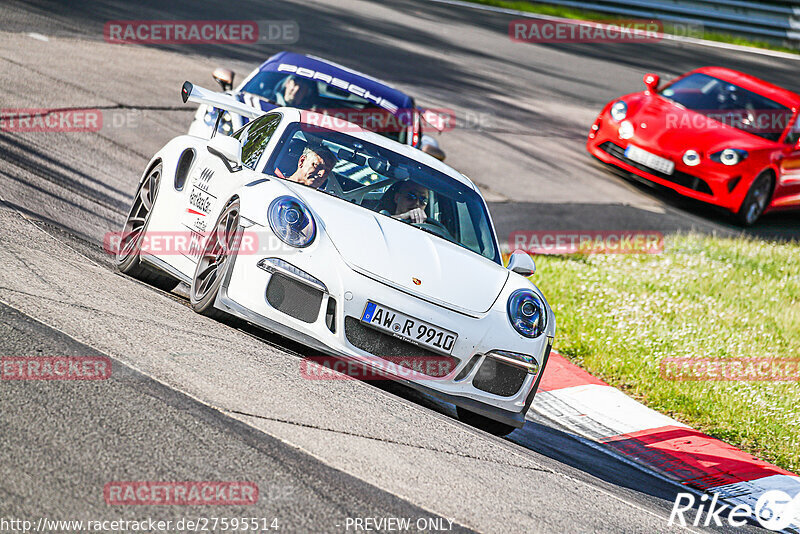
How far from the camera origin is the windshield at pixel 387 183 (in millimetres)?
6066

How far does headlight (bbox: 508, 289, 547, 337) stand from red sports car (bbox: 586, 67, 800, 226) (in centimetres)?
837

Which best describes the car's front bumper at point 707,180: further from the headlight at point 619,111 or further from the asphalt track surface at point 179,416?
the asphalt track surface at point 179,416

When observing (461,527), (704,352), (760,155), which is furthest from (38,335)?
(760,155)

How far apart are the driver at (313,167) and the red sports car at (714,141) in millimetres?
8234

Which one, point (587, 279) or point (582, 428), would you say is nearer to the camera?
point (582, 428)

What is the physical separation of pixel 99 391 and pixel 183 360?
0.59m

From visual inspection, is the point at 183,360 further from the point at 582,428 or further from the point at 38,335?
the point at 582,428

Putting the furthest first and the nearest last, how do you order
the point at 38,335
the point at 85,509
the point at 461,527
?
the point at 38,335 → the point at 461,527 → the point at 85,509

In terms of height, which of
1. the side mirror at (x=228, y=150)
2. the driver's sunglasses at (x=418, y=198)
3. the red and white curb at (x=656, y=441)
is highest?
the side mirror at (x=228, y=150)

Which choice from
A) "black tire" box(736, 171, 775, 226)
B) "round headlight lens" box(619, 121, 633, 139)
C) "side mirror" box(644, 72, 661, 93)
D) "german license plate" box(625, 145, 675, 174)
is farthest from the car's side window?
"side mirror" box(644, 72, 661, 93)

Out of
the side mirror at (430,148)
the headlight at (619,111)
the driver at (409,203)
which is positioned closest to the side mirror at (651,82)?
the headlight at (619,111)

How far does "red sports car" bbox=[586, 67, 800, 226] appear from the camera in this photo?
525 inches

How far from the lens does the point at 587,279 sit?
31.7ft

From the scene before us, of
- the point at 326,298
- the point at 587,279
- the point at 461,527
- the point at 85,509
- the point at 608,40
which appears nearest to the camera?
the point at 85,509
